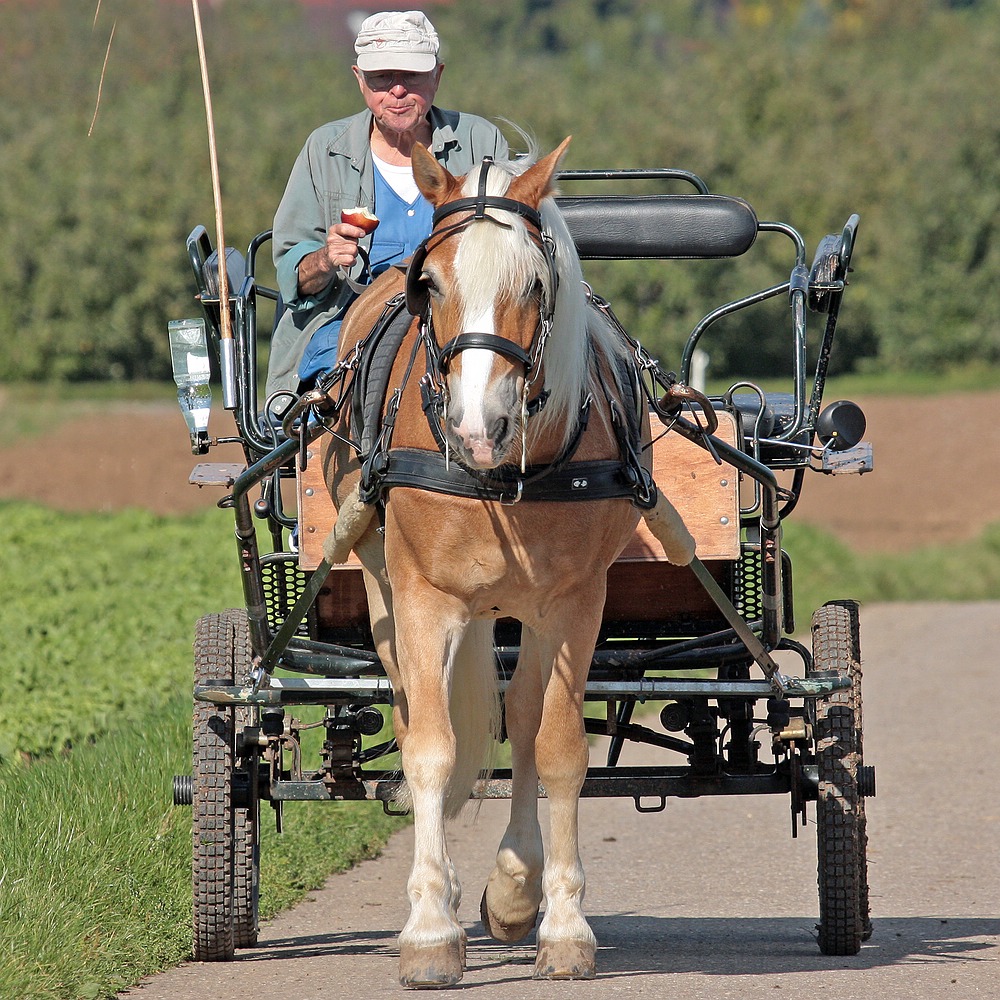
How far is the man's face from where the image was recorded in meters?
5.12

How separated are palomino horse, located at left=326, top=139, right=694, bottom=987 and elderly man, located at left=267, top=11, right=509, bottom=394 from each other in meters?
0.71

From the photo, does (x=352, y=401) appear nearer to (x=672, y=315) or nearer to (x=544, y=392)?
(x=544, y=392)

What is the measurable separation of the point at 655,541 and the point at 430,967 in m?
1.42

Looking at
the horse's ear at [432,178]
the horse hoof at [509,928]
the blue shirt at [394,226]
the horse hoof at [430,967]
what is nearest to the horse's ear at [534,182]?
the horse's ear at [432,178]

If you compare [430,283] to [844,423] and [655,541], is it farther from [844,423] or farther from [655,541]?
[844,423]

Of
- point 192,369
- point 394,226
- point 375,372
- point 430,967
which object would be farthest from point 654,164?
point 430,967

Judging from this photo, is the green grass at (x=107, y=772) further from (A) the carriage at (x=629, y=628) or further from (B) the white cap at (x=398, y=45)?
(B) the white cap at (x=398, y=45)

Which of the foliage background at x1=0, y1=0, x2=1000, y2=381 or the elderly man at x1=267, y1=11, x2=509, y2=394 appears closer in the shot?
the elderly man at x1=267, y1=11, x2=509, y2=394

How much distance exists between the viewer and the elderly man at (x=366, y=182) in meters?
5.06

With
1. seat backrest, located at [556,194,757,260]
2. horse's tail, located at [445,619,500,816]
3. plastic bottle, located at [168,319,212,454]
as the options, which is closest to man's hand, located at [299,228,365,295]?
plastic bottle, located at [168,319,212,454]

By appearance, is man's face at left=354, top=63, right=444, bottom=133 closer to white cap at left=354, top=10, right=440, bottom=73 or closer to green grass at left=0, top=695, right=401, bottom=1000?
white cap at left=354, top=10, right=440, bottom=73

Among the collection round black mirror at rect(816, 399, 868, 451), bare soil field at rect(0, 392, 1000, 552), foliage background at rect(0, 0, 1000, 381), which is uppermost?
foliage background at rect(0, 0, 1000, 381)

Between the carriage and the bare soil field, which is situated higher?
the bare soil field

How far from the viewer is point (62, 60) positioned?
5622 centimetres
